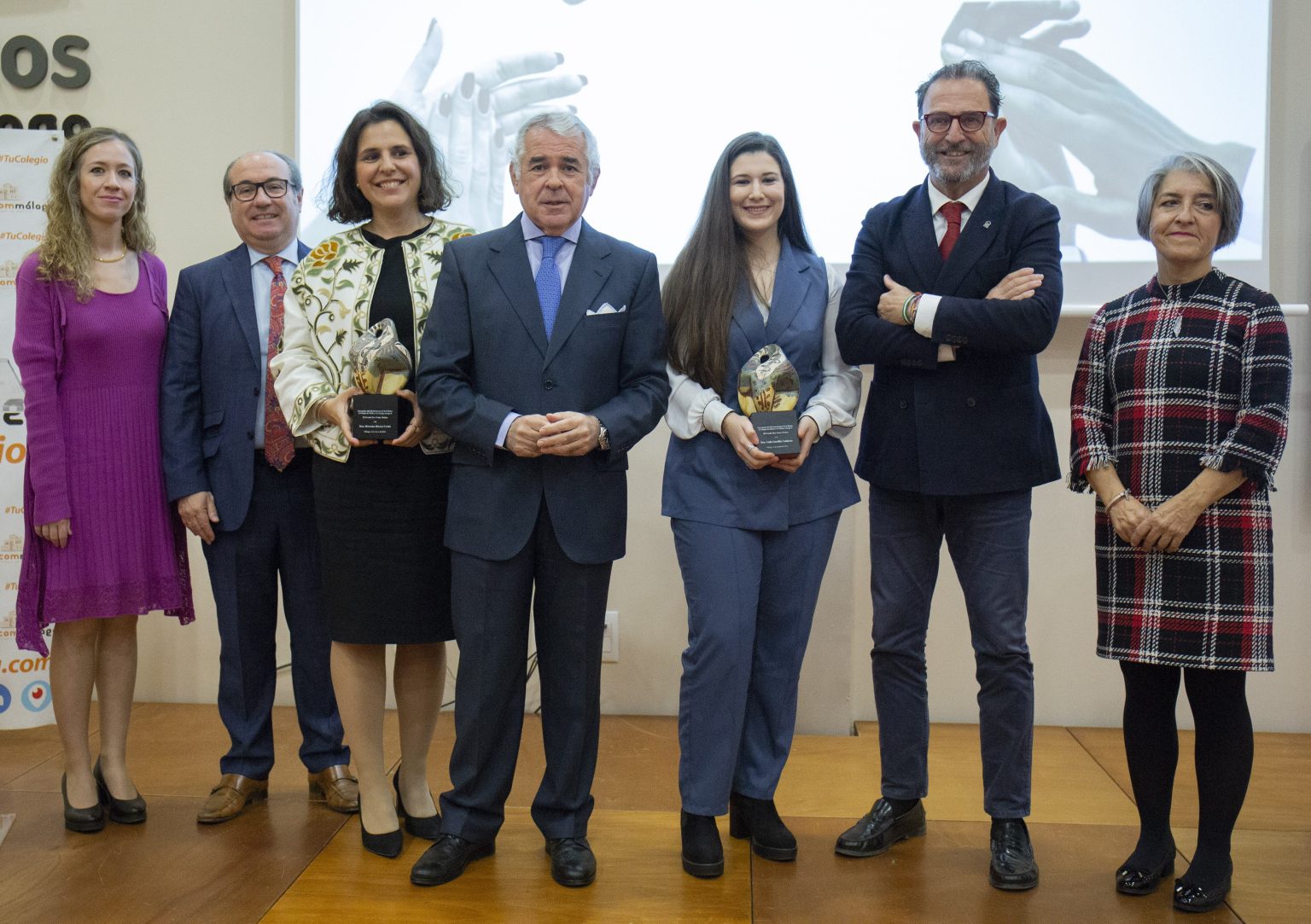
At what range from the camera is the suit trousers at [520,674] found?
248cm

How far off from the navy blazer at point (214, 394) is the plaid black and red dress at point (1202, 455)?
207 cm

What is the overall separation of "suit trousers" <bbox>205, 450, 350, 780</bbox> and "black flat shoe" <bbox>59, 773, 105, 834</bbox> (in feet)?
1.03

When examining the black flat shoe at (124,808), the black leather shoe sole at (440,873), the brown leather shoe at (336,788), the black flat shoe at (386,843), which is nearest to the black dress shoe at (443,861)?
the black leather shoe sole at (440,873)

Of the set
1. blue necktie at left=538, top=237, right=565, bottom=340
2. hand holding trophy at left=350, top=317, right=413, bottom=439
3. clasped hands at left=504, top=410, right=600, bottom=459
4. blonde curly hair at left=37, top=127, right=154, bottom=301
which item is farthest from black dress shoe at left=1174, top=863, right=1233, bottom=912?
blonde curly hair at left=37, top=127, right=154, bottom=301

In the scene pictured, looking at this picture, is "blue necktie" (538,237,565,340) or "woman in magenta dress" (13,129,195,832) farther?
"woman in magenta dress" (13,129,195,832)

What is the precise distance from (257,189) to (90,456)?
80 cm

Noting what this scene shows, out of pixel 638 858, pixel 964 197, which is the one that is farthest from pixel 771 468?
pixel 638 858

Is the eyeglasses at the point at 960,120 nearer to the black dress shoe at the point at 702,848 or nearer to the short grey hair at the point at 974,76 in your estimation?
the short grey hair at the point at 974,76

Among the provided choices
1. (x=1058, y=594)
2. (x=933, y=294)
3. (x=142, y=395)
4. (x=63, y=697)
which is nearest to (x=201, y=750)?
(x=63, y=697)

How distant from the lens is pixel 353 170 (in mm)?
2619

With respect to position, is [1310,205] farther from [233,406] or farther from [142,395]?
[142,395]

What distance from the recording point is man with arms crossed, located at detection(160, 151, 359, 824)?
9.44 feet

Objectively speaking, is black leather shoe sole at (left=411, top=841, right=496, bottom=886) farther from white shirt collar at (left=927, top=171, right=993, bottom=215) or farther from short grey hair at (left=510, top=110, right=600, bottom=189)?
white shirt collar at (left=927, top=171, right=993, bottom=215)

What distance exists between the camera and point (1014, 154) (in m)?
3.70
